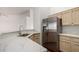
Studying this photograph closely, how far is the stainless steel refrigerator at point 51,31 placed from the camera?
1950mm

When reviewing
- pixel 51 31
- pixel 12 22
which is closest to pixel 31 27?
pixel 12 22

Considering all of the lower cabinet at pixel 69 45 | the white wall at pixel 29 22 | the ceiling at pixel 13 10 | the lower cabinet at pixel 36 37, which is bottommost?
the lower cabinet at pixel 69 45

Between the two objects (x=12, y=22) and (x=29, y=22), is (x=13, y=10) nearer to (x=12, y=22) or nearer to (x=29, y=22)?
Answer: (x=12, y=22)

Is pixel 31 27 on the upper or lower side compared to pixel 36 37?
upper

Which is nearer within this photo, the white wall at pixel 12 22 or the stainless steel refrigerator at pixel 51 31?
the white wall at pixel 12 22

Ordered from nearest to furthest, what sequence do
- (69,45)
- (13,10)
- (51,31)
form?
1. (13,10)
2. (69,45)
3. (51,31)

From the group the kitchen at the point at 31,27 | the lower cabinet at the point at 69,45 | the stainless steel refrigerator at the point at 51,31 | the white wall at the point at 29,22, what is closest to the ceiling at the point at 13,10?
the kitchen at the point at 31,27

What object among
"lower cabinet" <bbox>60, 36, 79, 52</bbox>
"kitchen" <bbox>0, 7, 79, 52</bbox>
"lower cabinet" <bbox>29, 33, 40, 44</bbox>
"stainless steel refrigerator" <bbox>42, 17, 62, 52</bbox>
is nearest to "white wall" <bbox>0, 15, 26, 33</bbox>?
"kitchen" <bbox>0, 7, 79, 52</bbox>

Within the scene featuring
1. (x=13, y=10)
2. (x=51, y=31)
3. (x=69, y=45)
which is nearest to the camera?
(x=13, y=10)

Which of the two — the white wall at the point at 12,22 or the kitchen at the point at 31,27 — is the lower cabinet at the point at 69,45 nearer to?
the kitchen at the point at 31,27

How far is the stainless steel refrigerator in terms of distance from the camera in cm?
195

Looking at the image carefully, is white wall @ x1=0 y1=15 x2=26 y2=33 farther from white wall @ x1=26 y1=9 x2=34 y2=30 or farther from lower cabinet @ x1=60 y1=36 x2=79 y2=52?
lower cabinet @ x1=60 y1=36 x2=79 y2=52

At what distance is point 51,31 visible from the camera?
210 centimetres
